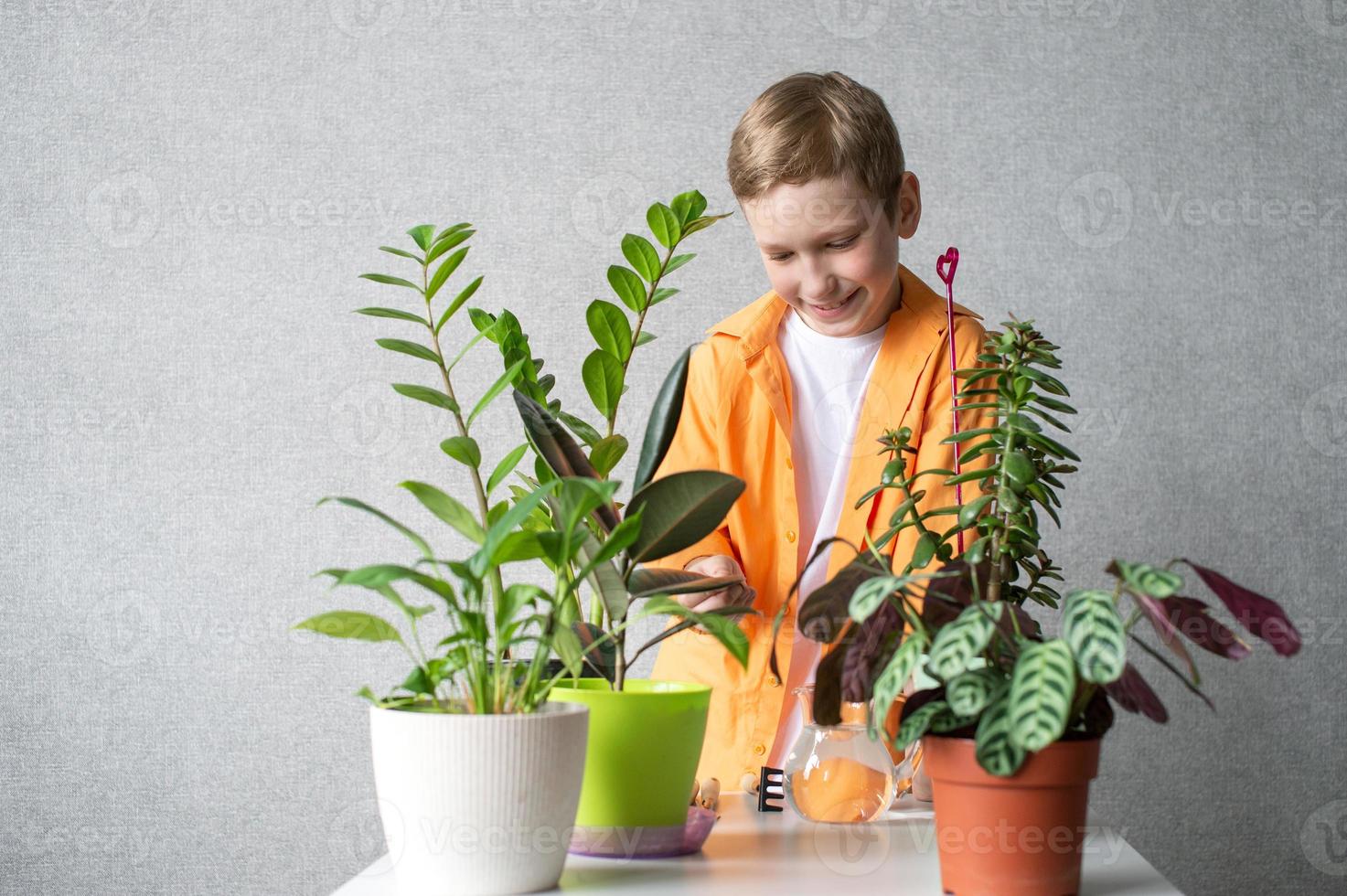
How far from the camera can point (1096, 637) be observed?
718mm

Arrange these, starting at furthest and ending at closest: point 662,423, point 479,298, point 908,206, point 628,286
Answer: point 479,298 < point 908,206 < point 628,286 < point 662,423

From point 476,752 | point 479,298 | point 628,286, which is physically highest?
point 479,298

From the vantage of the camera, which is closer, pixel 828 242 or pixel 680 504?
pixel 680 504


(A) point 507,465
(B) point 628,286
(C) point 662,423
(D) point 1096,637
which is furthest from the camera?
(B) point 628,286

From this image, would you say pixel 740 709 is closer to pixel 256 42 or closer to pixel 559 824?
pixel 559 824

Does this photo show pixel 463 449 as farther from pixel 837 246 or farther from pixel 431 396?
pixel 837 246

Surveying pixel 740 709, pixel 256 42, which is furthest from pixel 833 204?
pixel 256 42

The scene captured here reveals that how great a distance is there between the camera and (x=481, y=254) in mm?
2223

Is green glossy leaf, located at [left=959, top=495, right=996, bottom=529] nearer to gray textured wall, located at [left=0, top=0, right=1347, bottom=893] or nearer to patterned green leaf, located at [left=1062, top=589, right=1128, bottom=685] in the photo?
patterned green leaf, located at [left=1062, top=589, right=1128, bottom=685]

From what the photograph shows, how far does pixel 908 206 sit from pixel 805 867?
945 millimetres

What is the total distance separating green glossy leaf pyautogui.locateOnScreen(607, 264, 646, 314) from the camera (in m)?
1.26

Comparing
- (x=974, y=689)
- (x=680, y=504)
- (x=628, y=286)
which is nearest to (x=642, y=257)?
(x=628, y=286)

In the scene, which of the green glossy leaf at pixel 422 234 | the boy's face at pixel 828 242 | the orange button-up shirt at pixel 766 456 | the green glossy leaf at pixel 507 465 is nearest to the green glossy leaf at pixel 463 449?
the green glossy leaf at pixel 507 465

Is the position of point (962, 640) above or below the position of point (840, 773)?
above
